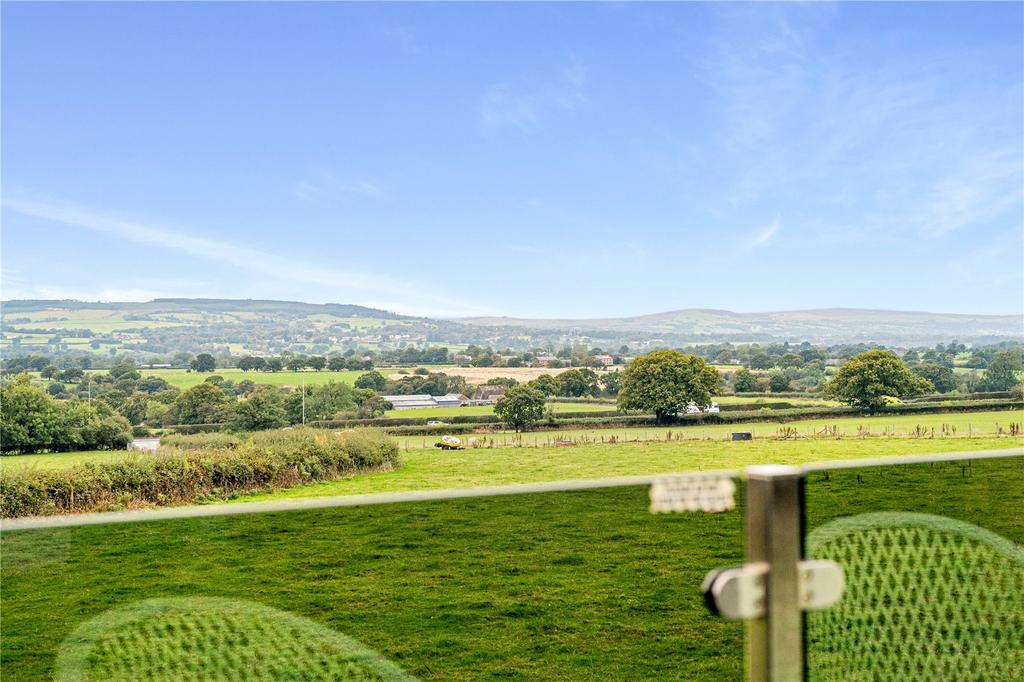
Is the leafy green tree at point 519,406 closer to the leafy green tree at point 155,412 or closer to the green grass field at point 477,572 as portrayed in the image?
the leafy green tree at point 155,412

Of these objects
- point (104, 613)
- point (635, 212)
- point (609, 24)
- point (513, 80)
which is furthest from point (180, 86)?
point (104, 613)

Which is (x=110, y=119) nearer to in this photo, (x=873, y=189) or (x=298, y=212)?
(x=298, y=212)

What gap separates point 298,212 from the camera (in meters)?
16.8

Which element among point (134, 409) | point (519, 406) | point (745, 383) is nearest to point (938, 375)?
point (745, 383)

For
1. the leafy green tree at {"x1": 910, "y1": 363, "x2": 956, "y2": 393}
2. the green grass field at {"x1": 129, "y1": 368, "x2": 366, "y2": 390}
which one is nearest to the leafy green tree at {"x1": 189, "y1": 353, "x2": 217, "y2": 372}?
the green grass field at {"x1": 129, "y1": 368, "x2": 366, "y2": 390}

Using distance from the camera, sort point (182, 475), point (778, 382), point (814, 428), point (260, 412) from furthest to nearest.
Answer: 1. point (778, 382)
2. point (814, 428)
3. point (260, 412)
4. point (182, 475)

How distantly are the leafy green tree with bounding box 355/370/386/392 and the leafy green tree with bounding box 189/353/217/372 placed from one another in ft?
6.42

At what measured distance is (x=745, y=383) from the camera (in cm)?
1274

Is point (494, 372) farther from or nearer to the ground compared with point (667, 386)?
farther from the ground

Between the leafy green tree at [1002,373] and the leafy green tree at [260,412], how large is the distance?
11.6 metres

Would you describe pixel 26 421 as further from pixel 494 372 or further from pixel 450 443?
pixel 494 372

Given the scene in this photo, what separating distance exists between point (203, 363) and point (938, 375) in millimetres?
11680

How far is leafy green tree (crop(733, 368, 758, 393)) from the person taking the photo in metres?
12.7

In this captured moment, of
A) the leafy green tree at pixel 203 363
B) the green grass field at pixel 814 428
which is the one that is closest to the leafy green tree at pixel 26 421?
the leafy green tree at pixel 203 363
